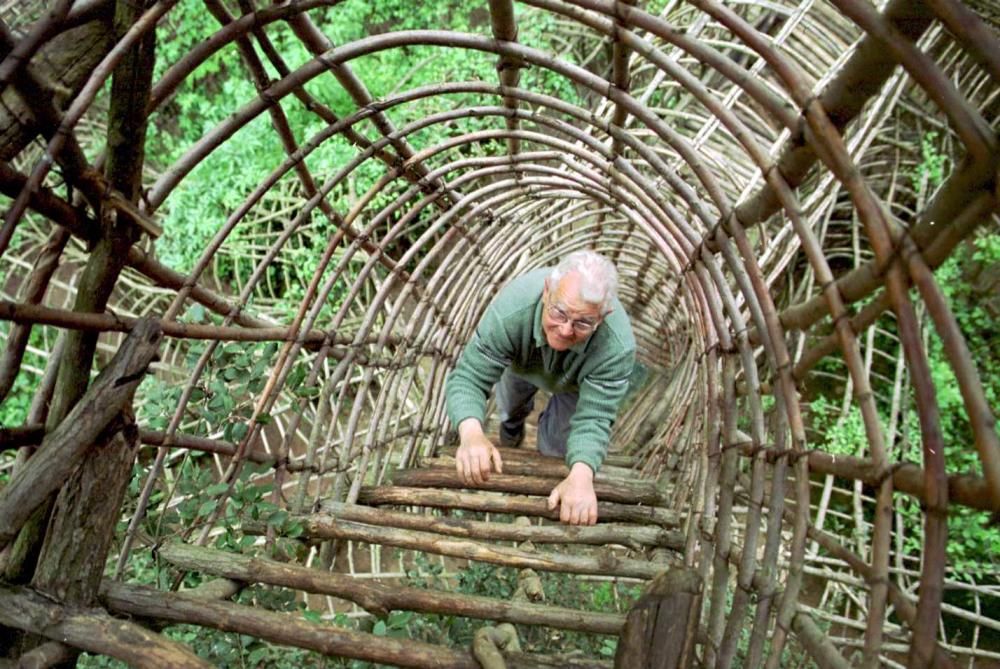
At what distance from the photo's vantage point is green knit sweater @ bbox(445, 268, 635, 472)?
194cm

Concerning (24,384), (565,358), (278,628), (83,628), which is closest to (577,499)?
(565,358)

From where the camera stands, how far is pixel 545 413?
2.96 metres

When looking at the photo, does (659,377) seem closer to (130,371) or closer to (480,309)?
(480,309)

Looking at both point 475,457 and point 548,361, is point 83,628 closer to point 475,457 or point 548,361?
point 475,457

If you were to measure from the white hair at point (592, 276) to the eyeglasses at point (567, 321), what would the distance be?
6 centimetres

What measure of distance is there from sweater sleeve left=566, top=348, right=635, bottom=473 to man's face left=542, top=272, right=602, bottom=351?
22 centimetres

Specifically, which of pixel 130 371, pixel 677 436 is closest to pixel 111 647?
pixel 130 371

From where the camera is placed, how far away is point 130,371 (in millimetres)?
1134

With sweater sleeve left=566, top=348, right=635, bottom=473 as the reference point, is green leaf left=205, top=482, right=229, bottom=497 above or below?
below

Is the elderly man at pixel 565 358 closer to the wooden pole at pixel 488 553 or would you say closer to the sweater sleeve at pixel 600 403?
the sweater sleeve at pixel 600 403

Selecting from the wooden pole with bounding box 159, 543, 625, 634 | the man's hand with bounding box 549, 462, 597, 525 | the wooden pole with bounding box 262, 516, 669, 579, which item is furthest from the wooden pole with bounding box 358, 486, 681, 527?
the wooden pole with bounding box 159, 543, 625, 634

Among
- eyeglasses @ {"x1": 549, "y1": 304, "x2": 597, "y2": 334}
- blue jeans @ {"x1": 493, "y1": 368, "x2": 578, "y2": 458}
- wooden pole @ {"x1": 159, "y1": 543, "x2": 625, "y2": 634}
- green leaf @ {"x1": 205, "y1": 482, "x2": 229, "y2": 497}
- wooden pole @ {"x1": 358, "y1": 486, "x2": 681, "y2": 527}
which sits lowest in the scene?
wooden pole @ {"x1": 159, "y1": 543, "x2": 625, "y2": 634}

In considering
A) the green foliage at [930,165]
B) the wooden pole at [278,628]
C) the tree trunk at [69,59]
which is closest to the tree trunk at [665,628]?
the wooden pole at [278,628]

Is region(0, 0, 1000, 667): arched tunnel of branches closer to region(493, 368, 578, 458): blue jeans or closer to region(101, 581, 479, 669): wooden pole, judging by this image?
region(101, 581, 479, 669): wooden pole
